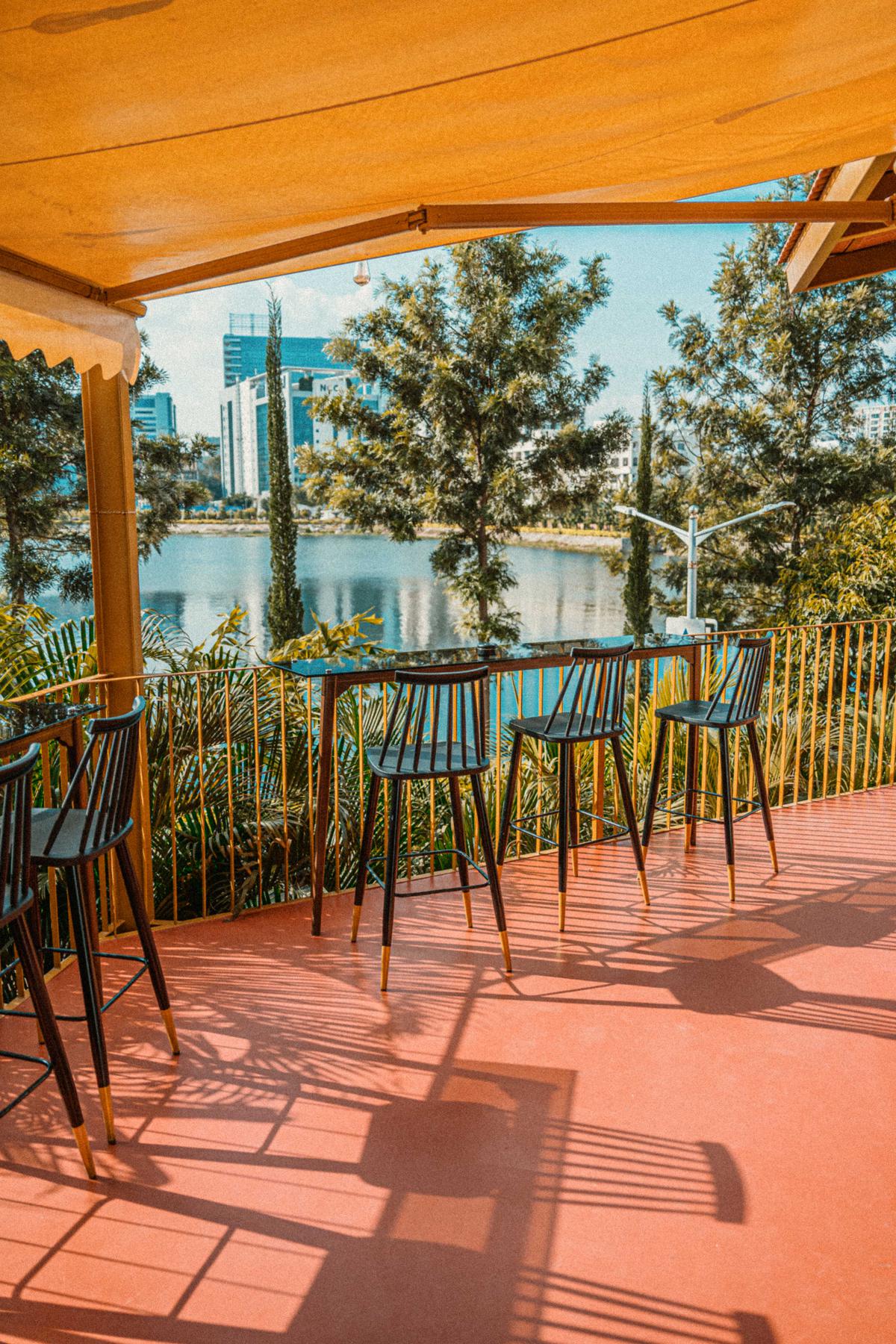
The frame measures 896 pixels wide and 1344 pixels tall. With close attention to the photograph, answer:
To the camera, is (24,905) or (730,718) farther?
(730,718)

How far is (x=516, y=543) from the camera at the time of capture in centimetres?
1916

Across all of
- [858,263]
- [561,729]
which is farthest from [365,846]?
[858,263]

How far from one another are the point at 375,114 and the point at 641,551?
1859cm

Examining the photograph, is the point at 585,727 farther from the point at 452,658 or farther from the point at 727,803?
the point at 727,803

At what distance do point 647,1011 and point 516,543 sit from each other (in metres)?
16.5

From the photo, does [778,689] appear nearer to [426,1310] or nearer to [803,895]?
[803,895]

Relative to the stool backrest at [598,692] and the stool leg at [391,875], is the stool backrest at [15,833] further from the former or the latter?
the stool backrest at [598,692]

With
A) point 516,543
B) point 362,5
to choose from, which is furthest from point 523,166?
point 516,543

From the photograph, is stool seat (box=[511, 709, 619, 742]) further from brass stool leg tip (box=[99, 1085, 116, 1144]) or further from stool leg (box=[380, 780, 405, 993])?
brass stool leg tip (box=[99, 1085, 116, 1144])

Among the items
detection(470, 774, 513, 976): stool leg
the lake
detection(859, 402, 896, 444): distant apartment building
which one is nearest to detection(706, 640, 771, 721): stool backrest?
detection(470, 774, 513, 976): stool leg

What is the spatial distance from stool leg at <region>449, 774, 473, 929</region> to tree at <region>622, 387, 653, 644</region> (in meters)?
16.7

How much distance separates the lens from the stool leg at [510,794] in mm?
4004

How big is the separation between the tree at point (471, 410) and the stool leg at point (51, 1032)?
15655 mm

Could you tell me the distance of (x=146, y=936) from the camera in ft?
8.82
